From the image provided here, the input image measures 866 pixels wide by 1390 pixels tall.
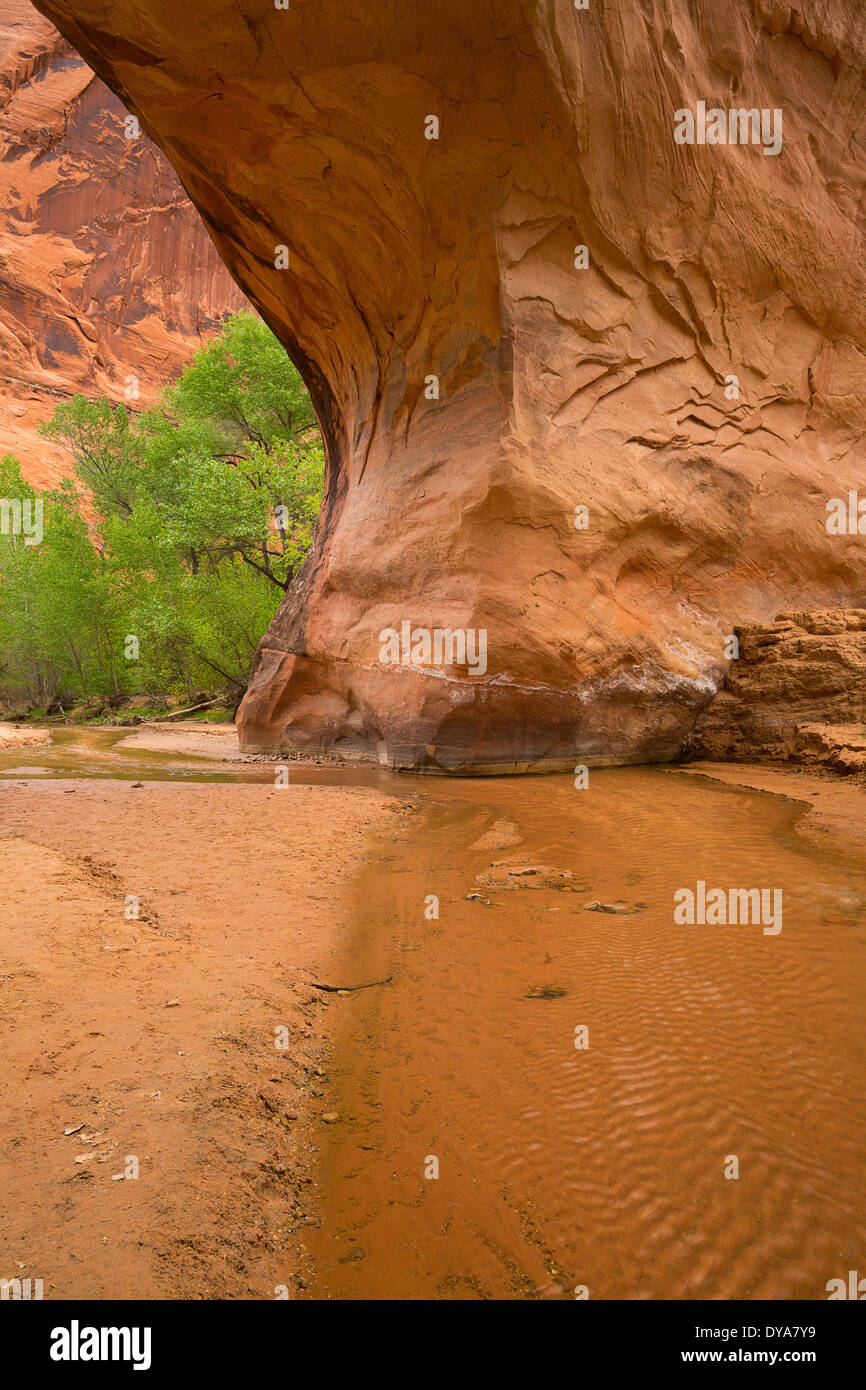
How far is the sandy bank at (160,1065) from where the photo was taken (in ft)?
4.84

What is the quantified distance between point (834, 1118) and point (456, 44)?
9596mm

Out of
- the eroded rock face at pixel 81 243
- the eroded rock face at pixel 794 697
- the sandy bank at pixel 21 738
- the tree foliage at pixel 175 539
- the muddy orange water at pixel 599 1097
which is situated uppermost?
the eroded rock face at pixel 81 243

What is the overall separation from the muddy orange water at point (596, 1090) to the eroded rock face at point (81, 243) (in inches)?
1658

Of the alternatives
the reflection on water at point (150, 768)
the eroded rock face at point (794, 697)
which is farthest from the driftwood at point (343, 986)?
the eroded rock face at point (794, 697)

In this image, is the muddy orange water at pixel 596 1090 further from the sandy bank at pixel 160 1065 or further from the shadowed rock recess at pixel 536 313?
the shadowed rock recess at pixel 536 313

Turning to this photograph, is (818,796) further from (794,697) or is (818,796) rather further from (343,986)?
(343,986)

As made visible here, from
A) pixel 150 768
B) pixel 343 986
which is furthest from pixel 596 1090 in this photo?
pixel 150 768

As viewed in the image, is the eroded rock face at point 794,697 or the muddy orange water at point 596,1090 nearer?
the muddy orange water at point 596,1090

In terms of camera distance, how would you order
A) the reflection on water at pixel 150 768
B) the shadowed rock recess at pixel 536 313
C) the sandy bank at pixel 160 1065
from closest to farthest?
the sandy bank at pixel 160 1065 → the shadowed rock recess at pixel 536 313 → the reflection on water at pixel 150 768

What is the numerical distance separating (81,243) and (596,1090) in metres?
51.5

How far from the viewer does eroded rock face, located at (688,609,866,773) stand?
7.59m

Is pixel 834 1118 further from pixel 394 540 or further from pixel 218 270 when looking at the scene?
pixel 218 270

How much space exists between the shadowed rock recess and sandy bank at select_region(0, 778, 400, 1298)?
4.87 meters

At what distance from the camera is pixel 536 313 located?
8.34 metres
